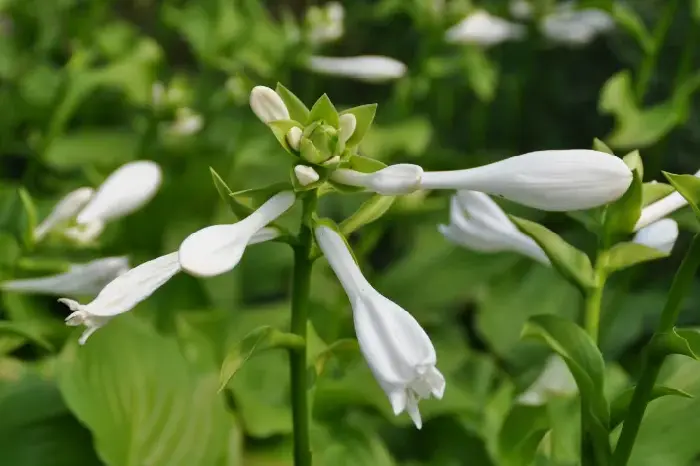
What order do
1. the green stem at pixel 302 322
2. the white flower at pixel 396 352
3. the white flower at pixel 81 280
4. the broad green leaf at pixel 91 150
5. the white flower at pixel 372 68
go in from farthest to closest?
1. the broad green leaf at pixel 91 150
2. the white flower at pixel 372 68
3. the white flower at pixel 81 280
4. the green stem at pixel 302 322
5. the white flower at pixel 396 352

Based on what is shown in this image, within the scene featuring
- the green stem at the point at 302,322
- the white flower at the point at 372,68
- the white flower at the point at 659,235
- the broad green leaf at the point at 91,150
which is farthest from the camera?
the broad green leaf at the point at 91,150

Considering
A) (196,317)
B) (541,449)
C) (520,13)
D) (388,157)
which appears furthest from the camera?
(520,13)

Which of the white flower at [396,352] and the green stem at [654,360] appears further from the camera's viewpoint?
the green stem at [654,360]

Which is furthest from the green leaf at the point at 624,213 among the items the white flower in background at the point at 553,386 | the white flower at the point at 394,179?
the white flower in background at the point at 553,386

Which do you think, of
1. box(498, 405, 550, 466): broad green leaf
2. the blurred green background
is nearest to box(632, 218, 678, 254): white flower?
the blurred green background

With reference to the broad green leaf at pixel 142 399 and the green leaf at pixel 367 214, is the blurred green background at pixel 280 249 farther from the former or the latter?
the green leaf at pixel 367 214

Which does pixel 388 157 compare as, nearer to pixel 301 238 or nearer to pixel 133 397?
pixel 133 397

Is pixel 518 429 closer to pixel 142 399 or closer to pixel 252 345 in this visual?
pixel 252 345

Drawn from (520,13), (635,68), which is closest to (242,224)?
(520,13)

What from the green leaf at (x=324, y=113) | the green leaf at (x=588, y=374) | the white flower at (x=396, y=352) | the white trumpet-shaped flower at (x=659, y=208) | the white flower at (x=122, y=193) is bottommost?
the white flower at (x=122, y=193)

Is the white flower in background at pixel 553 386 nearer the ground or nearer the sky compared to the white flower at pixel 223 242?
nearer the ground
